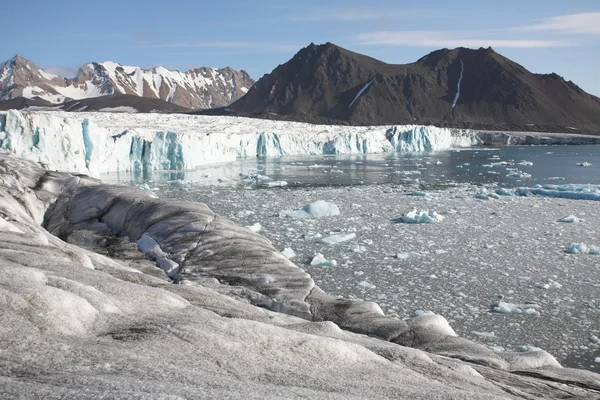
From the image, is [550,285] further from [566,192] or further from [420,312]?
[566,192]

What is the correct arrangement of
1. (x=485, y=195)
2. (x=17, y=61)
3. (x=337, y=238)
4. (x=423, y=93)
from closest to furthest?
(x=337, y=238), (x=485, y=195), (x=423, y=93), (x=17, y=61)

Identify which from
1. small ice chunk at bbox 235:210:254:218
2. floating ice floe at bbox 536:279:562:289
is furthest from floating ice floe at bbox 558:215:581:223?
small ice chunk at bbox 235:210:254:218

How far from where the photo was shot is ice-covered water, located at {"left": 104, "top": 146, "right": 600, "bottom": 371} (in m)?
7.02

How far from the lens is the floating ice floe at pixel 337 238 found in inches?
451

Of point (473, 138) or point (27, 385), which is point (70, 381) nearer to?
point (27, 385)

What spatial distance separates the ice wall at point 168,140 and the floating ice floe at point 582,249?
14.3 metres

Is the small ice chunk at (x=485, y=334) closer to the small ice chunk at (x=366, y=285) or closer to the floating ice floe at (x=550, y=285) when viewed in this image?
the small ice chunk at (x=366, y=285)

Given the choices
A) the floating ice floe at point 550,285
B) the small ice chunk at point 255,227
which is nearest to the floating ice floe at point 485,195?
the small ice chunk at point 255,227

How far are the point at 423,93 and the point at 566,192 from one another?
367 feet

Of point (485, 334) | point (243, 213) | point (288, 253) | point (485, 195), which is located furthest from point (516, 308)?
A: point (485, 195)

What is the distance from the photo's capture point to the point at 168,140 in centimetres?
3056

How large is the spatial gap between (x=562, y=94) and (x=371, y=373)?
138 meters

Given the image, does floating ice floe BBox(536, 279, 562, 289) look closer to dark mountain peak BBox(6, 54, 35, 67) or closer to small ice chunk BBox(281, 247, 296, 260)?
small ice chunk BBox(281, 247, 296, 260)

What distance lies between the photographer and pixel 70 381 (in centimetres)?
261
